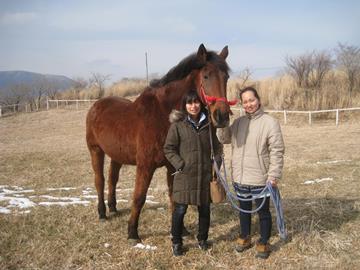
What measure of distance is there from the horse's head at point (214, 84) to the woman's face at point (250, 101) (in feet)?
0.44

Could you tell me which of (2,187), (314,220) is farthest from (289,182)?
(2,187)

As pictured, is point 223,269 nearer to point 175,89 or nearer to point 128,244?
point 128,244

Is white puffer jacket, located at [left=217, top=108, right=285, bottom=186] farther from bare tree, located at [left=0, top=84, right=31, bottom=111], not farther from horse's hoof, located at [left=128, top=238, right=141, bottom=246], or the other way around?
bare tree, located at [left=0, top=84, right=31, bottom=111]

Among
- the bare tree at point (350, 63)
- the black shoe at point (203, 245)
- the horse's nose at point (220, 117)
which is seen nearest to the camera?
the horse's nose at point (220, 117)

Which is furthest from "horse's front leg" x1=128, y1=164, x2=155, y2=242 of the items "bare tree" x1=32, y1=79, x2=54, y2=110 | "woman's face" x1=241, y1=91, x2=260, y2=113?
"bare tree" x1=32, y1=79, x2=54, y2=110

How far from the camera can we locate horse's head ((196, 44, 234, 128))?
337 cm

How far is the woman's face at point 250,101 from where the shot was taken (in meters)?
3.57

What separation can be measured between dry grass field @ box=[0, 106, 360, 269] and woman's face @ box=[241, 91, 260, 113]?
1.56 m

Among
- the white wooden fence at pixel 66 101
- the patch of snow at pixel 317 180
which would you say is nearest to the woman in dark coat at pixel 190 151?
the patch of snow at pixel 317 180

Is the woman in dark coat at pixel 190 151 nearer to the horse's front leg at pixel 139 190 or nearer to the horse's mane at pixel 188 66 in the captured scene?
the horse's mane at pixel 188 66

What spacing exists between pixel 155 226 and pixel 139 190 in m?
0.85

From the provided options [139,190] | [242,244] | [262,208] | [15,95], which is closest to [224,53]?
[262,208]

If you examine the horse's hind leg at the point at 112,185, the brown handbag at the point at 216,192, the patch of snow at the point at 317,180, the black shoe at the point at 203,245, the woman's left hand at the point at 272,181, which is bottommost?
the patch of snow at the point at 317,180

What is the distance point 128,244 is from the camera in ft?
13.6
